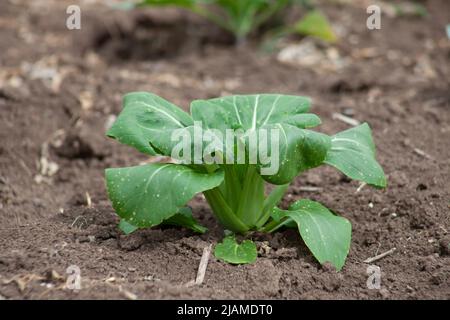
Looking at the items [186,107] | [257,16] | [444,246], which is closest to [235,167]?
[444,246]

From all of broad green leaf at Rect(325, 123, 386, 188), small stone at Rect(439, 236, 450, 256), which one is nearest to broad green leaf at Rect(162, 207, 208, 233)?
broad green leaf at Rect(325, 123, 386, 188)

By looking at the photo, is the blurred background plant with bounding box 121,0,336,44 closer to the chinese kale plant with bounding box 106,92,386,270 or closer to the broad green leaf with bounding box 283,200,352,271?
→ the chinese kale plant with bounding box 106,92,386,270

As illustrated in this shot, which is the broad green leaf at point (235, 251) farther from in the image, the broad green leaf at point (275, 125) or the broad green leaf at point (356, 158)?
the broad green leaf at point (356, 158)

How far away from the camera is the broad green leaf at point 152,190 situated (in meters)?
2.40

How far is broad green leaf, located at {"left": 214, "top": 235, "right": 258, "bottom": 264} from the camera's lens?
2.55m

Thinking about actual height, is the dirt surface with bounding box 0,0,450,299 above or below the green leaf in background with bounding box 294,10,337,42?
below

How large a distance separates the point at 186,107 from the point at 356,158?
1641 millimetres

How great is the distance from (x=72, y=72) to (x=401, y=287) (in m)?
2.93

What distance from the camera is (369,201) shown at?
3.04 meters

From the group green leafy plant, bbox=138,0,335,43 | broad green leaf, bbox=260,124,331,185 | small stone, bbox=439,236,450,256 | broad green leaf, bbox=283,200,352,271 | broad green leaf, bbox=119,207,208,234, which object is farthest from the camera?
green leafy plant, bbox=138,0,335,43

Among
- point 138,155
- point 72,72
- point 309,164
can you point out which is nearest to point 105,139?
point 138,155

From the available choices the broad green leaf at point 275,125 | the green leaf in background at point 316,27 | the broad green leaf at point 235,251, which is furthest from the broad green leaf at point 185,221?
the green leaf in background at point 316,27

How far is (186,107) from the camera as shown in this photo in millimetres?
4059
